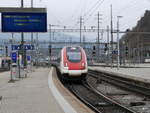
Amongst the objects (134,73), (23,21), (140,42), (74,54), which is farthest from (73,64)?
(140,42)

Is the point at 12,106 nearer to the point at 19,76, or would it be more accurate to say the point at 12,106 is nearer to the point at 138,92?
the point at 138,92

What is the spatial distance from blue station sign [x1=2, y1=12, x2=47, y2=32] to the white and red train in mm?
9930

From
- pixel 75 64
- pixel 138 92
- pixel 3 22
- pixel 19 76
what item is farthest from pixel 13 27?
pixel 19 76

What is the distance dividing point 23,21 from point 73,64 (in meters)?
10.8

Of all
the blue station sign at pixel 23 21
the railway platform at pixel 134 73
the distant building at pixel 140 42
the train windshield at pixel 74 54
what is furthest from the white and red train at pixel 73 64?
the distant building at pixel 140 42

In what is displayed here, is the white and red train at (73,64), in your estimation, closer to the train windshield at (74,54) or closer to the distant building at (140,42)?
the train windshield at (74,54)

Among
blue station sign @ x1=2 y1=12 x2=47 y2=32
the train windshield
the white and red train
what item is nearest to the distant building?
the train windshield

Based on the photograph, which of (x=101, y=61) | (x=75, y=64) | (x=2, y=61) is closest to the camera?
(x=75, y=64)

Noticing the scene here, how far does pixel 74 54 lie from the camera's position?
84.8ft

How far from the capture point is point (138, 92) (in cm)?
1961

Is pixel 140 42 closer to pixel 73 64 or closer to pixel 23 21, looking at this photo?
pixel 73 64

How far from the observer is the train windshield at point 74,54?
25.6m

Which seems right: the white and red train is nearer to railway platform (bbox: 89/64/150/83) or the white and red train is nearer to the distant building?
railway platform (bbox: 89/64/150/83)

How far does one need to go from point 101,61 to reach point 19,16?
278 ft
